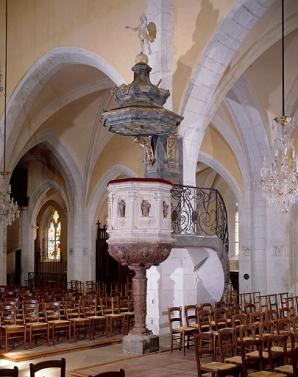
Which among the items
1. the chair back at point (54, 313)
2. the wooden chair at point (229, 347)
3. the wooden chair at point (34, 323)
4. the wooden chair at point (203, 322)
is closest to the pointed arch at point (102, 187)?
the wooden chair at point (34, 323)

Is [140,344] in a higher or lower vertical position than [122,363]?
higher

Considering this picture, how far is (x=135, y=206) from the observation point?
772 cm

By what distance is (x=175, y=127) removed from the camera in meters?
9.03

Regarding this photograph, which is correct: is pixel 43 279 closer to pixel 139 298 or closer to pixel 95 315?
pixel 95 315

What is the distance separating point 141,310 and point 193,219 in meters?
2.49

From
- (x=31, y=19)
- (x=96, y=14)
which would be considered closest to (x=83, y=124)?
(x=31, y=19)

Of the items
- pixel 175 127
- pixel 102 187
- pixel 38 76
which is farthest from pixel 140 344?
pixel 102 187

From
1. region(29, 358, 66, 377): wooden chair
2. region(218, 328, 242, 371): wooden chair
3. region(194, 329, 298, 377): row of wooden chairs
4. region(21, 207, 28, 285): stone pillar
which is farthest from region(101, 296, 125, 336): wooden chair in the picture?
region(21, 207, 28, 285): stone pillar

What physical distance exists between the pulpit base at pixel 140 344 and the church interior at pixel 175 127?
1.71 metres

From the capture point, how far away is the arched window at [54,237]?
3094 cm

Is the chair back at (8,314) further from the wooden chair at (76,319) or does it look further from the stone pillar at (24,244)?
the stone pillar at (24,244)

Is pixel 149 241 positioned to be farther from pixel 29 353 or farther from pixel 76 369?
pixel 29 353

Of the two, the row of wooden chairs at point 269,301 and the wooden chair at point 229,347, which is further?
the row of wooden chairs at point 269,301

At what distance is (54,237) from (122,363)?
2426 cm
